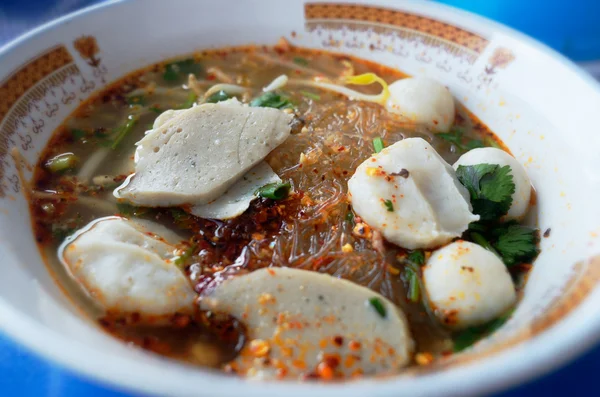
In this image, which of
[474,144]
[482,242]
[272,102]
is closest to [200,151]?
[272,102]

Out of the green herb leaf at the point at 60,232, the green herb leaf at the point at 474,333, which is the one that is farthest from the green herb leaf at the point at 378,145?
the green herb leaf at the point at 60,232

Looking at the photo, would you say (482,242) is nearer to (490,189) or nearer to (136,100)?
(490,189)

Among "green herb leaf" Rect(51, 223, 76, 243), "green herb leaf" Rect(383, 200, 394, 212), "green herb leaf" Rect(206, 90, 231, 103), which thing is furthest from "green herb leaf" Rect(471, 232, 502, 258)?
"green herb leaf" Rect(51, 223, 76, 243)

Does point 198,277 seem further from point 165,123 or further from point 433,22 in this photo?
point 433,22

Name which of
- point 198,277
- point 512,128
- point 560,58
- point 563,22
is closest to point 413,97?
point 512,128

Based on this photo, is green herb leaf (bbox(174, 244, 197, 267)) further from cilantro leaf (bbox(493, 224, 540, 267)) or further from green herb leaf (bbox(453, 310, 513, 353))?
cilantro leaf (bbox(493, 224, 540, 267))

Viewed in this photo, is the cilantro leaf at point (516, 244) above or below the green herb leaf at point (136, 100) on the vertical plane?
below

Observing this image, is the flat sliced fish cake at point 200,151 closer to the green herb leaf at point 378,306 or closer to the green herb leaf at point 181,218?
the green herb leaf at point 181,218
